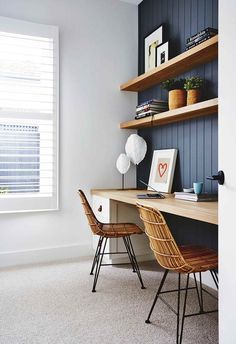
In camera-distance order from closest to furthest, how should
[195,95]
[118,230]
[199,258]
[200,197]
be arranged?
[199,258], [200,197], [195,95], [118,230]

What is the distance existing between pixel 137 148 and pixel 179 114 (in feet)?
2.57

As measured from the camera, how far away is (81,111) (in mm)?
3488

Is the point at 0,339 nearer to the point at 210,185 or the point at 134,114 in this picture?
the point at 210,185

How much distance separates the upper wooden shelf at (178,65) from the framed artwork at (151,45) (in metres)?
0.18

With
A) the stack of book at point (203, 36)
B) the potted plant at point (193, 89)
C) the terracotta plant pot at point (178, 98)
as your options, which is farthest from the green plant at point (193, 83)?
the stack of book at point (203, 36)

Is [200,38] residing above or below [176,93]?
above

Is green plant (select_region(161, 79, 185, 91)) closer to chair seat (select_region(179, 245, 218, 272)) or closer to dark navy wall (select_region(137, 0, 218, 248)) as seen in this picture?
dark navy wall (select_region(137, 0, 218, 248))

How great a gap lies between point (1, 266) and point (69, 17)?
2.63 metres

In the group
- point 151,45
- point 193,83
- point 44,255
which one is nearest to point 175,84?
point 193,83

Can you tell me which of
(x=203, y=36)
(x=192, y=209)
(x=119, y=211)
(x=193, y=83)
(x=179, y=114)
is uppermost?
(x=203, y=36)

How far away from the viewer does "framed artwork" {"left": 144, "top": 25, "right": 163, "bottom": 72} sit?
10.7ft

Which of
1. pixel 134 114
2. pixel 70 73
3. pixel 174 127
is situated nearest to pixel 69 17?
pixel 70 73
